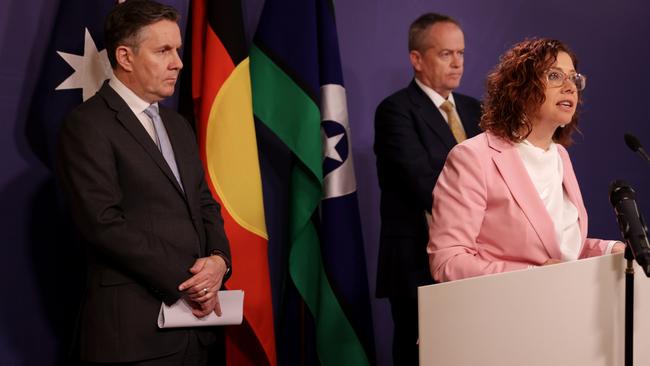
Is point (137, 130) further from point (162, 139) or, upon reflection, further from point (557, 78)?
point (557, 78)

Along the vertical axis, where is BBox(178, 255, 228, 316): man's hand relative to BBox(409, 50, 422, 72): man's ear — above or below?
below

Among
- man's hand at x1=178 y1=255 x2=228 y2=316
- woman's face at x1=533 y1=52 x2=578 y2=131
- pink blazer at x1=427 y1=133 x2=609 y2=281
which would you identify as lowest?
man's hand at x1=178 y1=255 x2=228 y2=316

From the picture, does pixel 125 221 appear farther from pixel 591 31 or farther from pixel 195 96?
pixel 591 31

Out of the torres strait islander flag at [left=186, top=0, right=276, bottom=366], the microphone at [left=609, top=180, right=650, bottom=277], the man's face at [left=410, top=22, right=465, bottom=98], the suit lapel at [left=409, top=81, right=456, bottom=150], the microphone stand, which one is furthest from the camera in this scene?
the man's face at [left=410, top=22, right=465, bottom=98]

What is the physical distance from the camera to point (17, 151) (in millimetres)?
3293

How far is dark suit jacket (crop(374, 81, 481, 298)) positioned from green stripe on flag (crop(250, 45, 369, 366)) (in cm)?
27

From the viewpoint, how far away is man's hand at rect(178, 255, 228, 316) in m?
2.64

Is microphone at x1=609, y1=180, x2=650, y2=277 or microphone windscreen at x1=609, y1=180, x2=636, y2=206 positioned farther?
microphone windscreen at x1=609, y1=180, x2=636, y2=206

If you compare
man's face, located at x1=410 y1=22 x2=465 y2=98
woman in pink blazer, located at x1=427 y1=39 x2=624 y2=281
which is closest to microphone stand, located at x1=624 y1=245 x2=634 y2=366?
woman in pink blazer, located at x1=427 y1=39 x2=624 y2=281

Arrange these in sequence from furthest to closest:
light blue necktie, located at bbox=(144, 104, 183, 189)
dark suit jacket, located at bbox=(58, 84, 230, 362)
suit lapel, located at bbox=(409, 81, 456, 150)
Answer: suit lapel, located at bbox=(409, 81, 456, 150) < light blue necktie, located at bbox=(144, 104, 183, 189) < dark suit jacket, located at bbox=(58, 84, 230, 362)

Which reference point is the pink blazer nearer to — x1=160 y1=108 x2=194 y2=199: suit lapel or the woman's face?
the woman's face

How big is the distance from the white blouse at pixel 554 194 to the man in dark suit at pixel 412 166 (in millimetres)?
967

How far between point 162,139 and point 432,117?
4.33 ft

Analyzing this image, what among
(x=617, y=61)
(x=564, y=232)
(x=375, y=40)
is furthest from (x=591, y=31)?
(x=564, y=232)
